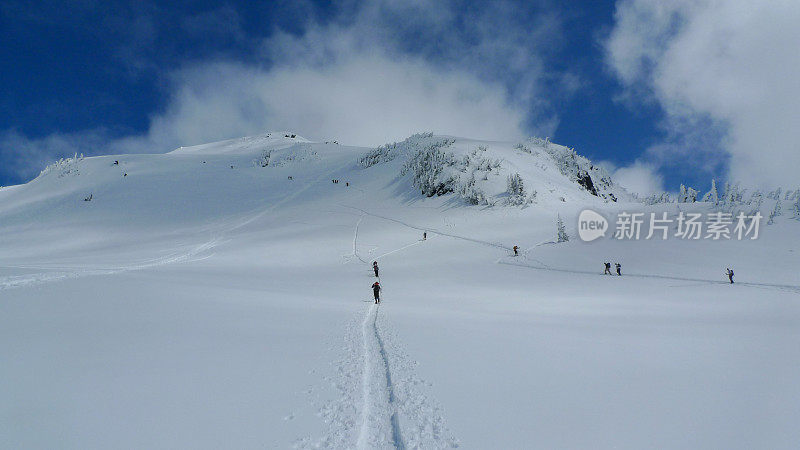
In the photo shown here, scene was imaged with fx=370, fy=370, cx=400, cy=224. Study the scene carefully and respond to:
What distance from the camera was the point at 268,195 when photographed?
5559 cm

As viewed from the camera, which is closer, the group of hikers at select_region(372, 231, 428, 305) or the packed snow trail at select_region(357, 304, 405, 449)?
the packed snow trail at select_region(357, 304, 405, 449)

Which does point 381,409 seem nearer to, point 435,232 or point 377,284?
point 377,284

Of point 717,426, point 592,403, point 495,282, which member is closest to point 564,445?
point 592,403

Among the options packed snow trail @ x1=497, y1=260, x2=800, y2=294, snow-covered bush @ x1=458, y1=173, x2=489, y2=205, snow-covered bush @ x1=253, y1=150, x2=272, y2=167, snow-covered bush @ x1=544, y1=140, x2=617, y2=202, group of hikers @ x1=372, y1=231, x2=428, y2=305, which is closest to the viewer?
group of hikers @ x1=372, y1=231, x2=428, y2=305

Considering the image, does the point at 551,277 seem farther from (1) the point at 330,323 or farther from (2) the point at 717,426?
(2) the point at 717,426

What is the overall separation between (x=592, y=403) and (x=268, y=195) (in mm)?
55471

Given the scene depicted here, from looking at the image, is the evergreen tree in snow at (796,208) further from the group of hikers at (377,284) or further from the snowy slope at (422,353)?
the group of hikers at (377,284)

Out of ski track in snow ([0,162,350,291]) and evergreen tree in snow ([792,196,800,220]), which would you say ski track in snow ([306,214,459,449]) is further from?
evergreen tree in snow ([792,196,800,220])

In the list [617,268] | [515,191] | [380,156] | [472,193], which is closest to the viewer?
[617,268]

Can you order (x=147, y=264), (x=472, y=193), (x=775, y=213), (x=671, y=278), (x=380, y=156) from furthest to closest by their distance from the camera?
1. (x=380, y=156)
2. (x=472, y=193)
3. (x=775, y=213)
4. (x=147, y=264)
5. (x=671, y=278)

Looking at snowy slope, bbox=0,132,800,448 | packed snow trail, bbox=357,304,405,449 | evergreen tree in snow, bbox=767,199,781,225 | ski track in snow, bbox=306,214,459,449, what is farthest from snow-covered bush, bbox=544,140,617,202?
ski track in snow, bbox=306,214,459,449

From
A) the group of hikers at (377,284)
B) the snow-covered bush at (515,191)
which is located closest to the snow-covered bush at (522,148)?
the snow-covered bush at (515,191)

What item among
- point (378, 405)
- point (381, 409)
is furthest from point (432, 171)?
point (381, 409)

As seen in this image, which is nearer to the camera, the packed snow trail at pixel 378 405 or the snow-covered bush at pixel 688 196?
the packed snow trail at pixel 378 405
